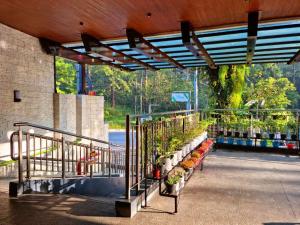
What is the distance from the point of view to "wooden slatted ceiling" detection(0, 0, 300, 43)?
3893 millimetres

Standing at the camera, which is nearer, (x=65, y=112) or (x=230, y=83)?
(x=65, y=112)

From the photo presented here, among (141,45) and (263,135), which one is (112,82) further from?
(141,45)

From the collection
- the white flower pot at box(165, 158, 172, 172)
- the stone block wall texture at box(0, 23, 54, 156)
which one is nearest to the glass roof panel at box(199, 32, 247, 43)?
the white flower pot at box(165, 158, 172, 172)

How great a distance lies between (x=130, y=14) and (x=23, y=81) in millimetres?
3121

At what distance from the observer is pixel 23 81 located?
19.1 ft

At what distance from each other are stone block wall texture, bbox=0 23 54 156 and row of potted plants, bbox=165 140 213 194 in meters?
3.70

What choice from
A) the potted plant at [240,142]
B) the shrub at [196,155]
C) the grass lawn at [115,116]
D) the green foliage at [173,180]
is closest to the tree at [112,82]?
the grass lawn at [115,116]

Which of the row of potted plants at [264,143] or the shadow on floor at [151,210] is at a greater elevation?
the row of potted plants at [264,143]

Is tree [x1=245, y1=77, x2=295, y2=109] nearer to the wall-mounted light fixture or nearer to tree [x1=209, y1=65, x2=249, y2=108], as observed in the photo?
tree [x1=209, y1=65, x2=249, y2=108]

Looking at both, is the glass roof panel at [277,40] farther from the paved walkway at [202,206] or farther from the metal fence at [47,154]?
the metal fence at [47,154]

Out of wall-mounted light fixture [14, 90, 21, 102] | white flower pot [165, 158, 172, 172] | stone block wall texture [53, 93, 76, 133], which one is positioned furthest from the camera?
stone block wall texture [53, 93, 76, 133]

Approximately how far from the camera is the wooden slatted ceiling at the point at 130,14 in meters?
3.89

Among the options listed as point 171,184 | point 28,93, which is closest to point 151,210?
point 171,184

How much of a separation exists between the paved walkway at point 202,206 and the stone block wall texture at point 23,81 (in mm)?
2156
